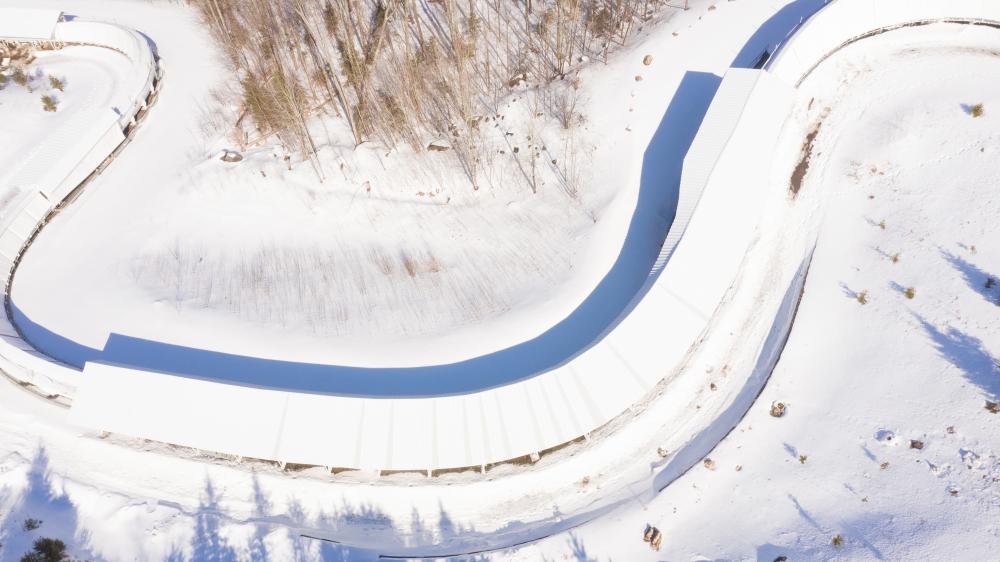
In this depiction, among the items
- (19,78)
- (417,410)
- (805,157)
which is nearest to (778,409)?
(805,157)

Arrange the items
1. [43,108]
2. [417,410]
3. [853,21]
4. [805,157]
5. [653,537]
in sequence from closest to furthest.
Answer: [653,537] < [417,410] < [805,157] < [853,21] < [43,108]

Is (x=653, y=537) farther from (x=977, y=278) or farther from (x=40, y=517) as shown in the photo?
(x=40, y=517)

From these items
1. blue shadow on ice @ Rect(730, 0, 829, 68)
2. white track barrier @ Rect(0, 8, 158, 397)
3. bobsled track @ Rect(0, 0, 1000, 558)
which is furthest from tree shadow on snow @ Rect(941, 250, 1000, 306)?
white track barrier @ Rect(0, 8, 158, 397)

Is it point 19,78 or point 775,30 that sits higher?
point 19,78

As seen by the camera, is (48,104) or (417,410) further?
(48,104)

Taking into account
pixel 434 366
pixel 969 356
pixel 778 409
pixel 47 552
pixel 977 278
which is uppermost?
pixel 977 278

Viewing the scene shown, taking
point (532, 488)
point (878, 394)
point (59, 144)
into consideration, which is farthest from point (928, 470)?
point (59, 144)

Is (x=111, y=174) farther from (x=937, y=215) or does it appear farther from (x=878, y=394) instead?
(x=937, y=215)
